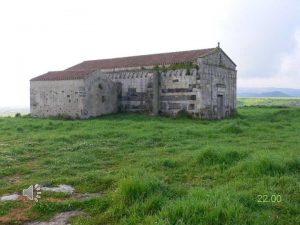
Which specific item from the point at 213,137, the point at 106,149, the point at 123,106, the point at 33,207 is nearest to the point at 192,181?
the point at 33,207

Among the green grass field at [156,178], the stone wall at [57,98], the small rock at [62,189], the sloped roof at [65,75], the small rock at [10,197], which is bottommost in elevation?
the small rock at [10,197]

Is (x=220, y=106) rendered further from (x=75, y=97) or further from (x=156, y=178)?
(x=156, y=178)

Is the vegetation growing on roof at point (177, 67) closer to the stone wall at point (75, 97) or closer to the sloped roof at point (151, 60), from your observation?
the sloped roof at point (151, 60)

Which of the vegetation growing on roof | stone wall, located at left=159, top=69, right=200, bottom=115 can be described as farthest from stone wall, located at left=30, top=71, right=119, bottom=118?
stone wall, located at left=159, top=69, right=200, bottom=115

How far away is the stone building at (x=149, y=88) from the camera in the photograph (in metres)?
27.0

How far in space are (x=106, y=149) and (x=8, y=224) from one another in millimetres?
7269

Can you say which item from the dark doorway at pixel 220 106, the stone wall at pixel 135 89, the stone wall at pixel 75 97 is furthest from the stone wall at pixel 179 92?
the stone wall at pixel 75 97

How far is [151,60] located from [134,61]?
1.80 meters

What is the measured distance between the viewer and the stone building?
2700 cm

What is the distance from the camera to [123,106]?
99.9 feet

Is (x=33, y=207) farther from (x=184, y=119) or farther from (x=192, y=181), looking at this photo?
(x=184, y=119)

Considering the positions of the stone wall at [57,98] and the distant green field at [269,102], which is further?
the distant green field at [269,102]

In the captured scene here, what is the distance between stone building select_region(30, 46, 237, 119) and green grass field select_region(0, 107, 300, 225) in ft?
34.6

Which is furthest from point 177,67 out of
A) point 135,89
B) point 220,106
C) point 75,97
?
point 75,97
